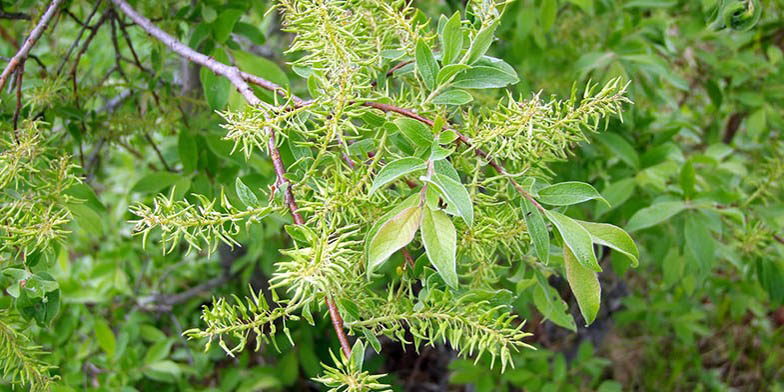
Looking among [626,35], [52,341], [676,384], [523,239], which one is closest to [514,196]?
[523,239]

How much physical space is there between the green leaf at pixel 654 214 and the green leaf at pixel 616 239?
58 cm

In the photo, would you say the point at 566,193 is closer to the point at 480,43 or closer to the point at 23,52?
the point at 480,43

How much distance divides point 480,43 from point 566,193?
18 centimetres

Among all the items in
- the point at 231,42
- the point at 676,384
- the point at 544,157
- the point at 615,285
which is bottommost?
the point at 676,384

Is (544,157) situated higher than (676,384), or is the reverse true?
(544,157)

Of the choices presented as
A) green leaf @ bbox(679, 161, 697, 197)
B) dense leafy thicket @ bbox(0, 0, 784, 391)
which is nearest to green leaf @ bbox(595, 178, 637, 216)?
dense leafy thicket @ bbox(0, 0, 784, 391)

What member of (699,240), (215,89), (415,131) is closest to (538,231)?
(415,131)

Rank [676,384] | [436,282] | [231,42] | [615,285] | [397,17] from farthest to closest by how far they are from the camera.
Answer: [676,384] → [615,285] → [231,42] → [397,17] → [436,282]

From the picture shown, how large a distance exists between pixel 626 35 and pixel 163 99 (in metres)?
1.07

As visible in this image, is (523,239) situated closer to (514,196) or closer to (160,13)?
(514,196)

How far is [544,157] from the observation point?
789 millimetres

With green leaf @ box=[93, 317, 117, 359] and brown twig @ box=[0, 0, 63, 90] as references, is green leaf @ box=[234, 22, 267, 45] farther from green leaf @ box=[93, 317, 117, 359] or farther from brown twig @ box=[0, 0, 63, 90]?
green leaf @ box=[93, 317, 117, 359]

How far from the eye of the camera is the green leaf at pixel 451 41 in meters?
0.70

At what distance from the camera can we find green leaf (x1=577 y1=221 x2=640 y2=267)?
2.23 feet
